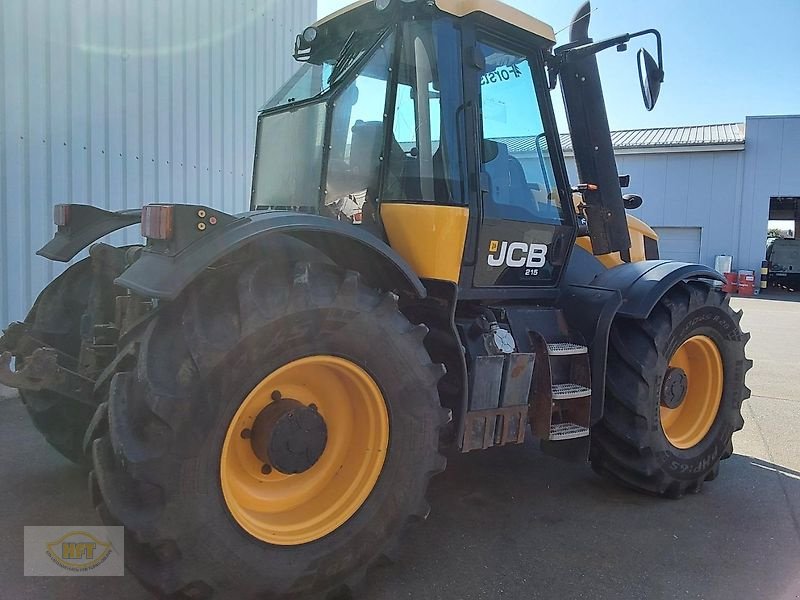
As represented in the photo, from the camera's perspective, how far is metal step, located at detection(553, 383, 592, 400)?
3607mm

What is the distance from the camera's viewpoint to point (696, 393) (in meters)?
4.50

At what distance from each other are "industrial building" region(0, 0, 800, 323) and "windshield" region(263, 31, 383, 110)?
1.01 m

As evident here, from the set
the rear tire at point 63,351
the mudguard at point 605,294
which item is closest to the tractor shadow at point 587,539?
the mudguard at point 605,294

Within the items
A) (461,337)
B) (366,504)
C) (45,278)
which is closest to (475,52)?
(461,337)

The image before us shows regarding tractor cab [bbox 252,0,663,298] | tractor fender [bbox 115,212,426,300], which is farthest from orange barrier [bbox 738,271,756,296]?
tractor fender [bbox 115,212,426,300]

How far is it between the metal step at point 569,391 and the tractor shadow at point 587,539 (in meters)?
0.71

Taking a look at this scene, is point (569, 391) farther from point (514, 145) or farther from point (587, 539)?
point (514, 145)

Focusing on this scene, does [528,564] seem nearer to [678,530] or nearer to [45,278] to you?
[678,530]

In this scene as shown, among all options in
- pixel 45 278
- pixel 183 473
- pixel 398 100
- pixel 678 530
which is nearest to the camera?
pixel 183 473

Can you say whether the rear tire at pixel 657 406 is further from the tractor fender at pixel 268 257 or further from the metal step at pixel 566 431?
the tractor fender at pixel 268 257

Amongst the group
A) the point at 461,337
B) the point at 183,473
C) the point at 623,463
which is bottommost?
the point at 623,463

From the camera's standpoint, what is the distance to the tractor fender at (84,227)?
3812mm

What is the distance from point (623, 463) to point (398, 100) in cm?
252

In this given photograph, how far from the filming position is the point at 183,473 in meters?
2.27
